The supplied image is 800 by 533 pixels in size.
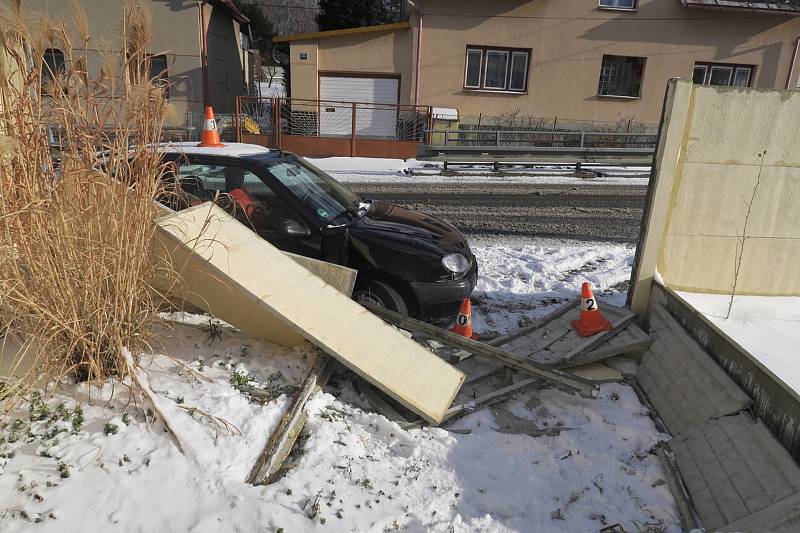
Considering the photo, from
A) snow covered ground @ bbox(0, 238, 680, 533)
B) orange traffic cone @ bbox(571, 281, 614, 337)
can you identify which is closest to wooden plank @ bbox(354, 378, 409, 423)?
snow covered ground @ bbox(0, 238, 680, 533)

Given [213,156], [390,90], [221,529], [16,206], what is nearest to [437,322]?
[213,156]

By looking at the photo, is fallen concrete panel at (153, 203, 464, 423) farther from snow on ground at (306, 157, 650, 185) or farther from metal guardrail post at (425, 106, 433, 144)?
metal guardrail post at (425, 106, 433, 144)

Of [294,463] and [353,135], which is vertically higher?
[353,135]

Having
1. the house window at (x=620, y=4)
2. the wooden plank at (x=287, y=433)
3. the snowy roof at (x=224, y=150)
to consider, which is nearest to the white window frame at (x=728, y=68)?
the house window at (x=620, y=4)

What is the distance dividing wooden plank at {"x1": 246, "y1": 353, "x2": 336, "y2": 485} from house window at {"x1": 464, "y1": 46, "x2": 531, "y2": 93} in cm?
1752

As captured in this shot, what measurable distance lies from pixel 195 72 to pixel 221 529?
1917 centimetres

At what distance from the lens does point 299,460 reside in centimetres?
297

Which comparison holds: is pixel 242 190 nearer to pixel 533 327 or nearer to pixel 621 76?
pixel 533 327

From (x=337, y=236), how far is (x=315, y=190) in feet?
2.23

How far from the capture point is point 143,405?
2.96 metres

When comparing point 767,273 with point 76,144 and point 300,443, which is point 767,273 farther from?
point 76,144

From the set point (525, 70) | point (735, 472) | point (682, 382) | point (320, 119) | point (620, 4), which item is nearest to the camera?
point (735, 472)

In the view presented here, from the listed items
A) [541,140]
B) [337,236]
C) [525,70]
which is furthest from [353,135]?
[337,236]

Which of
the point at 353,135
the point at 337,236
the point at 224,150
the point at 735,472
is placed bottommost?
the point at 735,472
